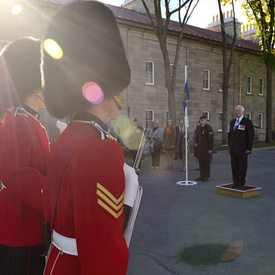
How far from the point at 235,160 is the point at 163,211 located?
2.61 metres

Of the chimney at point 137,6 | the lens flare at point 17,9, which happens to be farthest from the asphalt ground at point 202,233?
the chimney at point 137,6

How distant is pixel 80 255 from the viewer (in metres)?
1.10

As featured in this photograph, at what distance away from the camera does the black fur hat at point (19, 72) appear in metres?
2.09

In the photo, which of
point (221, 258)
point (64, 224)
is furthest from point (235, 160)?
point (64, 224)

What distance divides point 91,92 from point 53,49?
0.28 metres

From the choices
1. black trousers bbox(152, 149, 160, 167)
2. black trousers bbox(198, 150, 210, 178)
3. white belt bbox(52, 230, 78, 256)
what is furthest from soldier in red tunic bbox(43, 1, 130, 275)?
black trousers bbox(152, 149, 160, 167)

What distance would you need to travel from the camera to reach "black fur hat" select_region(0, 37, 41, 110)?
209 cm

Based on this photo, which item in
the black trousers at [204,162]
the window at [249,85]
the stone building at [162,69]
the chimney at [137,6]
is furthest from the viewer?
the window at [249,85]

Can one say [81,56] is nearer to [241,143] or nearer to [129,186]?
[129,186]

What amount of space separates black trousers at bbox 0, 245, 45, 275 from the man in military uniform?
8453mm

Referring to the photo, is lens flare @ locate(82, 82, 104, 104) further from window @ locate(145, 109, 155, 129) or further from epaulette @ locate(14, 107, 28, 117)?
window @ locate(145, 109, 155, 129)

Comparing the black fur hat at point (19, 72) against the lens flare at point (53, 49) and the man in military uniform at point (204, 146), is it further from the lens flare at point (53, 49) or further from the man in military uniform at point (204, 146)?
the man in military uniform at point (204, 146)

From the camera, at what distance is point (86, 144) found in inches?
45.7

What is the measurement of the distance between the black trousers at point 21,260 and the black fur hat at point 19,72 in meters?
0.91
